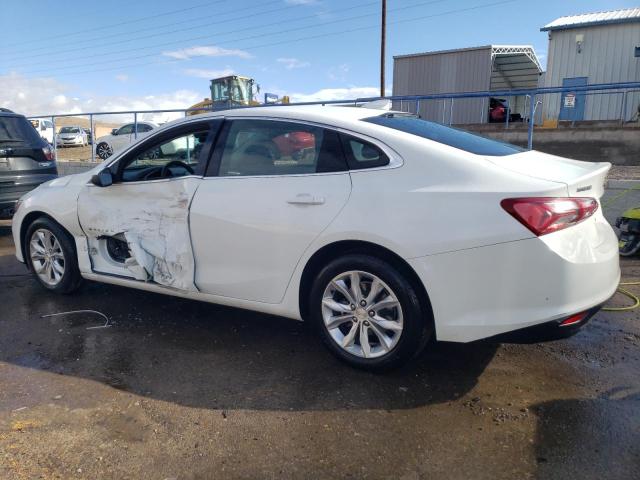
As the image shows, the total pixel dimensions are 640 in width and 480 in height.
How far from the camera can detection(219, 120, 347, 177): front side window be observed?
11.0 feet

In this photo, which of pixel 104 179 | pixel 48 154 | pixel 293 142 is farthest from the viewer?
pixel 48 154

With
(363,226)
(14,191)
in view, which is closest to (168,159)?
(363,226)

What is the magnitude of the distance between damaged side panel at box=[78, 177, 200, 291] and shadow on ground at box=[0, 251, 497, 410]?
0.43 metres

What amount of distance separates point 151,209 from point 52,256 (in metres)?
1.49

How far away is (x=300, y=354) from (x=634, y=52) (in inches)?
874

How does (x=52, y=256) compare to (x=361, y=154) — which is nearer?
(x=361, y=154)

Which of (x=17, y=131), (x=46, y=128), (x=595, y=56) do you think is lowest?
(x=17, y=131)

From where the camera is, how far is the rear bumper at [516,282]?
8.88 feet

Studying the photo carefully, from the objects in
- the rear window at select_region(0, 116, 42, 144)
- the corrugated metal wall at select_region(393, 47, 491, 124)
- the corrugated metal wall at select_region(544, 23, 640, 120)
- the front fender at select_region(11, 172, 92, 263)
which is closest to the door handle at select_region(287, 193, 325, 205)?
the front fender at select_region(11, 172, 92, 263)

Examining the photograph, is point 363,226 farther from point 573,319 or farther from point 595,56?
point 595,56

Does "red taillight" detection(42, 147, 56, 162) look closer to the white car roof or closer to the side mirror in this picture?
the side mirror

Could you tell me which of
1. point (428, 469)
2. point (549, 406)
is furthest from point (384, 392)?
point (549, 406)

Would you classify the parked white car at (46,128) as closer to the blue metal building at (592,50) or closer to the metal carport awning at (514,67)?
the blue metal building at (592,50)

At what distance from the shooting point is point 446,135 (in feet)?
11.3
